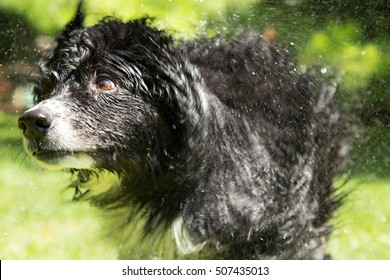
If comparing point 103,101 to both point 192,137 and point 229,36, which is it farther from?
point 229,36

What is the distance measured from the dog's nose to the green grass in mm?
722

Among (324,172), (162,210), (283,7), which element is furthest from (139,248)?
(283,7)

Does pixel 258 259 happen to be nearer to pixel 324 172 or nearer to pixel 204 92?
pixel 324 172

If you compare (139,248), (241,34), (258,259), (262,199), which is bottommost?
(139,248)

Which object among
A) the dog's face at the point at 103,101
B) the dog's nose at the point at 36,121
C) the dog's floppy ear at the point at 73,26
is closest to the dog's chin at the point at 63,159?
the dog's face at the point at 103,101

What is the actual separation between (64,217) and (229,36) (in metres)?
1.89

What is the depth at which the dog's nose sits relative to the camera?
111 inches

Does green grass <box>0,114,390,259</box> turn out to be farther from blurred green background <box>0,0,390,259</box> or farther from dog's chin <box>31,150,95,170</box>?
dog's chin <box>31,150,95,170</box>

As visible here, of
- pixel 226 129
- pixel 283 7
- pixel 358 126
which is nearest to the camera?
pixel 226 129

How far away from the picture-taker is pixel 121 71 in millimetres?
3035

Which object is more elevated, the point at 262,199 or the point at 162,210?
the point at 262,199

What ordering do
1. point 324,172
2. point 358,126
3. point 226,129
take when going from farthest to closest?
1. point 358,126
2. point 324,172
3. point 226,129

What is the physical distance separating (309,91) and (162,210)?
1147 mm

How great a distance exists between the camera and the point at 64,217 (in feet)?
14.8
